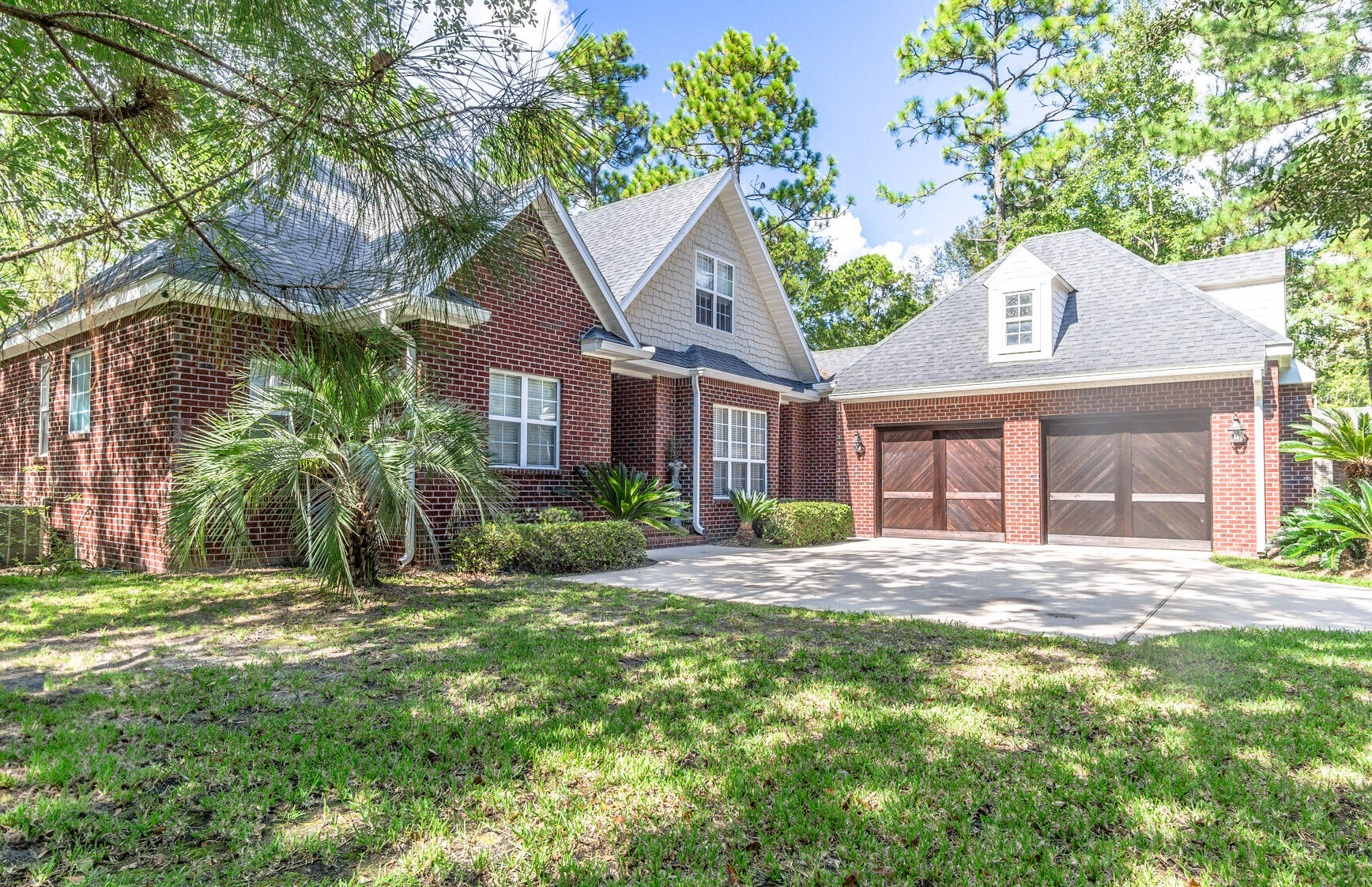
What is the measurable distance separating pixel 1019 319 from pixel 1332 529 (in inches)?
239

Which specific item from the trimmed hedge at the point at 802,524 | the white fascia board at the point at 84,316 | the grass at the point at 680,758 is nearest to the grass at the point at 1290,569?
the grass at the point at 680,758

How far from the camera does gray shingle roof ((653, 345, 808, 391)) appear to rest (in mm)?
12562

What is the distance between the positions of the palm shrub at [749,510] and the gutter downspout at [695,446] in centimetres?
90

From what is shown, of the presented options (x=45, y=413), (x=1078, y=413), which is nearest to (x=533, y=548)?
(x=45, y=413)

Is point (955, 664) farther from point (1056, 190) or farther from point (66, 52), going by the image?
point (1056, 190)

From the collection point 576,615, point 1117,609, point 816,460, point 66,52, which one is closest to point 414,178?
point 66,52

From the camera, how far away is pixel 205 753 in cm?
318

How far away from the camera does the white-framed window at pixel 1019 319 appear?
13680 mm

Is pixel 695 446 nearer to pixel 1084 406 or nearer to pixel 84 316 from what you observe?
pixel 1084 406

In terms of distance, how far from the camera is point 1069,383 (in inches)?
499

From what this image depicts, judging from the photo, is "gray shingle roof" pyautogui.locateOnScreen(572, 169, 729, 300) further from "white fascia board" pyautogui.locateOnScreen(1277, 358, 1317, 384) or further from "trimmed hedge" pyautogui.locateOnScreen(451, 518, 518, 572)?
"white fascia board" pyautogui.locateOnScreen(1277, 358, 1317, 384)

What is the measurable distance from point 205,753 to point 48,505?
10.3 m

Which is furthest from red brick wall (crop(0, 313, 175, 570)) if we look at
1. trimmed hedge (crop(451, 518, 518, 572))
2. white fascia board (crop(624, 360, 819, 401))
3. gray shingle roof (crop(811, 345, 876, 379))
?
gray shingle roof (crop(811, 345, 876, 379))

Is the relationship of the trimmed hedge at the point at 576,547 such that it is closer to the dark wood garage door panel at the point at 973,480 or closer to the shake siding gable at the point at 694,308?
the shake siding gable at the point at 694,308
